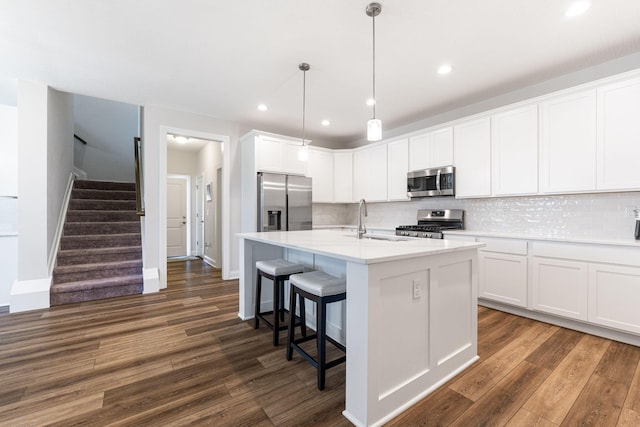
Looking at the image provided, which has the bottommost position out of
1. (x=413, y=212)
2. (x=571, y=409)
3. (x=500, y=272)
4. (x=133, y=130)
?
(x=571, y=409)

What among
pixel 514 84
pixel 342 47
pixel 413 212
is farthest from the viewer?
pixel 413 212

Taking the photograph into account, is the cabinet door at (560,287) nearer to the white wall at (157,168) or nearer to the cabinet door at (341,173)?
the cabinet door at (341,173)

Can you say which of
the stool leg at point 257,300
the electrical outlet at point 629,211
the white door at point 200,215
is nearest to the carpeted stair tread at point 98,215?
the white door at point 200,215

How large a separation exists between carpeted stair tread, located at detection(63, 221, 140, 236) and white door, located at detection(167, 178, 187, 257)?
2.20 m

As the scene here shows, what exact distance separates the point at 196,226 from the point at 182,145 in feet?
6.55

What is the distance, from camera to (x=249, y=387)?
5.85ft

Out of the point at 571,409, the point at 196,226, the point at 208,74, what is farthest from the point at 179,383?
the point at 196,226

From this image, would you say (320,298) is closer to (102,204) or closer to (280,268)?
(280,268)

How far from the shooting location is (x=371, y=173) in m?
5.02

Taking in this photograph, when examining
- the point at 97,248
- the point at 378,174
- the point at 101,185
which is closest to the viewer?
the point at 97,248

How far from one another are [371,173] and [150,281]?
3871mm

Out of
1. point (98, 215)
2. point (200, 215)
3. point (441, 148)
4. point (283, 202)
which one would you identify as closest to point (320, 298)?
point (283, 202)

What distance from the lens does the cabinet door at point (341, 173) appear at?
17.7 ft

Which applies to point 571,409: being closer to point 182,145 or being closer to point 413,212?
point 413,212
